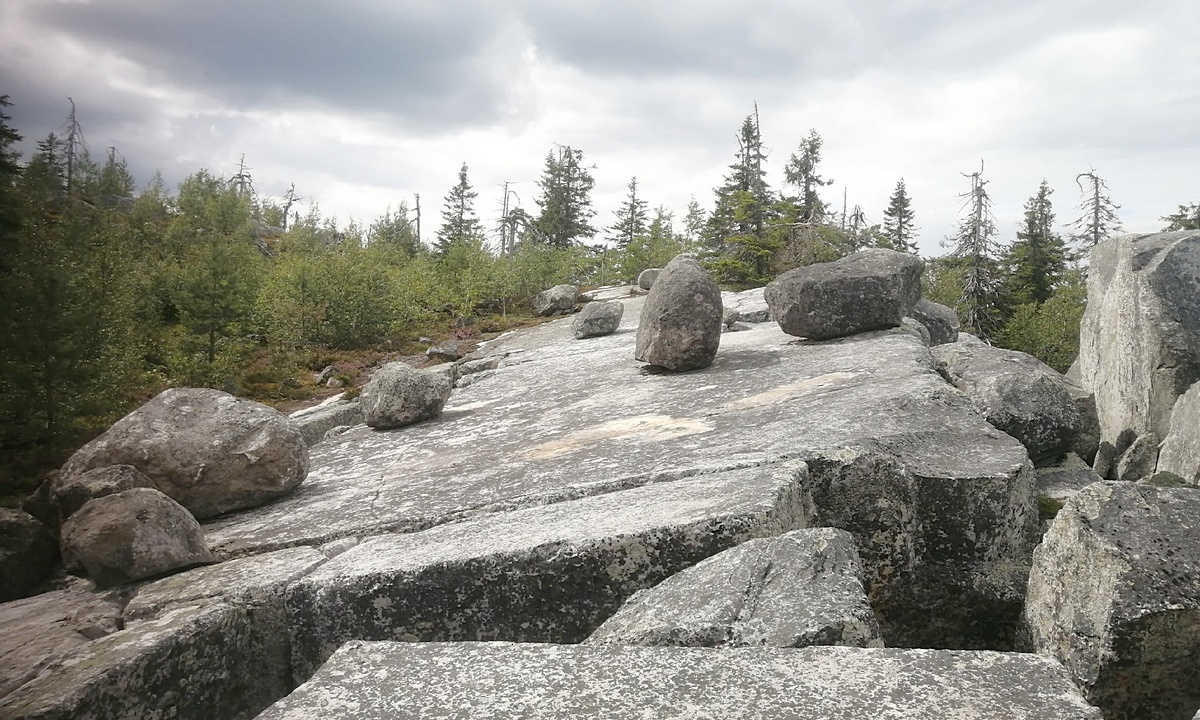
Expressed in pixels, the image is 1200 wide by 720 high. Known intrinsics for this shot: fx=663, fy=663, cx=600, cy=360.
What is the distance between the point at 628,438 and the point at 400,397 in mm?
3731

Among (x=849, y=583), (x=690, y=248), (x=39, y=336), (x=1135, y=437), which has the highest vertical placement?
(x=690, y=248)

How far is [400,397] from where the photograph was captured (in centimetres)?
922

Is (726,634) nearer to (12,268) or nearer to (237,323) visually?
(12,268)

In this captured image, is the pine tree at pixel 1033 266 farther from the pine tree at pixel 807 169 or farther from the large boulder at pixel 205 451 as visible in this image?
the large boulder at pixel 205 451

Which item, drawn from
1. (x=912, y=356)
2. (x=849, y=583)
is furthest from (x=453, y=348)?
(x=849, y=583)

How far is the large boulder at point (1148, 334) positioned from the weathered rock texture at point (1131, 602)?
468 inches

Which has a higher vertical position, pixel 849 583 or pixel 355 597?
pixel 849 583

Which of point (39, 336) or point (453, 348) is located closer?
point (39, 336)

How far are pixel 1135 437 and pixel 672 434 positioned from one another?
12555mm

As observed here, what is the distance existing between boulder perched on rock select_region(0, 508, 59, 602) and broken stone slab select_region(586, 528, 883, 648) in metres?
4.92

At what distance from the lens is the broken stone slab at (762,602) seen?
3.26 meters

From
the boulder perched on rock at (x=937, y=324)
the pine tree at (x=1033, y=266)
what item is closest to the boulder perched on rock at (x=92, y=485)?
the boulder perched on rock at (x=937, y=324)

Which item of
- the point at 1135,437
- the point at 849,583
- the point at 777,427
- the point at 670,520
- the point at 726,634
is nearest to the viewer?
the point at 726,634

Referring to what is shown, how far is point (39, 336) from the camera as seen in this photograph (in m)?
7.86
